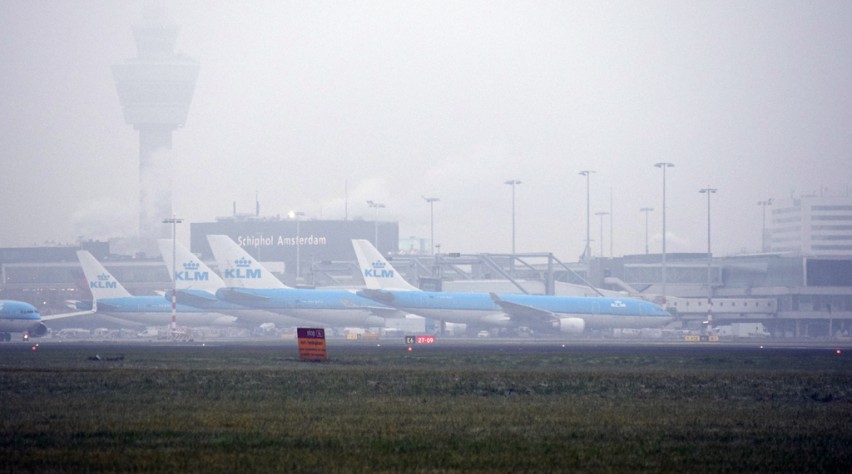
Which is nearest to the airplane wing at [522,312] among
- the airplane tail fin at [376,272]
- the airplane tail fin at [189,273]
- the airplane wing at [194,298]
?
the airplane tail fin at [376,272]

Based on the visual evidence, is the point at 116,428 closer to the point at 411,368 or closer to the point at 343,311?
the point at 411,368

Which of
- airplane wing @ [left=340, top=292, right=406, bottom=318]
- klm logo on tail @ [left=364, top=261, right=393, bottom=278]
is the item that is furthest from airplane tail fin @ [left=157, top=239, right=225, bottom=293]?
klm logo on tail @ [left=364, top=261, right=393, bottom=278]

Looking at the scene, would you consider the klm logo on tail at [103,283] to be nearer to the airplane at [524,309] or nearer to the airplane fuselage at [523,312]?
the airplane at [524,309]

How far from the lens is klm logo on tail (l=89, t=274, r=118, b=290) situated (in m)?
129

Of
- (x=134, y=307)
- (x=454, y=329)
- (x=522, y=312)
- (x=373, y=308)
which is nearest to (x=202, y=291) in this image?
(x=134, y=307)

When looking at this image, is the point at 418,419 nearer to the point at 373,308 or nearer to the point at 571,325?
the point at 571,325

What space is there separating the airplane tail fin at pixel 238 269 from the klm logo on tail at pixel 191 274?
653 cm

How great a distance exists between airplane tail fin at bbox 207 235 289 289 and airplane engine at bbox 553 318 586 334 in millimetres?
32706

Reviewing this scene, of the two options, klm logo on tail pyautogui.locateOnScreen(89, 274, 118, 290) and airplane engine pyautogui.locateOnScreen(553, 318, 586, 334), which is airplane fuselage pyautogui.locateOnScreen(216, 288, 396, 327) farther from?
airplane engine pyautogui.locateOnScreen(553, 318, 586, 334)

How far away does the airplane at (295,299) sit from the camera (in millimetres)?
120562

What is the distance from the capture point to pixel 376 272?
12525 cm

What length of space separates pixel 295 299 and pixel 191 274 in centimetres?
1646

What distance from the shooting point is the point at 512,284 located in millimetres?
150625

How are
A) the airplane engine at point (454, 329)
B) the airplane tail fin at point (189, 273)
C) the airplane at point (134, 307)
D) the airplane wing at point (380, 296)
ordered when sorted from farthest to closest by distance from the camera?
the airplane tail fin at point (189, 273) → the airplane engine at point (454, 329) → the airplane at point (134, 307) → the airplane wing at point (380, 296)
